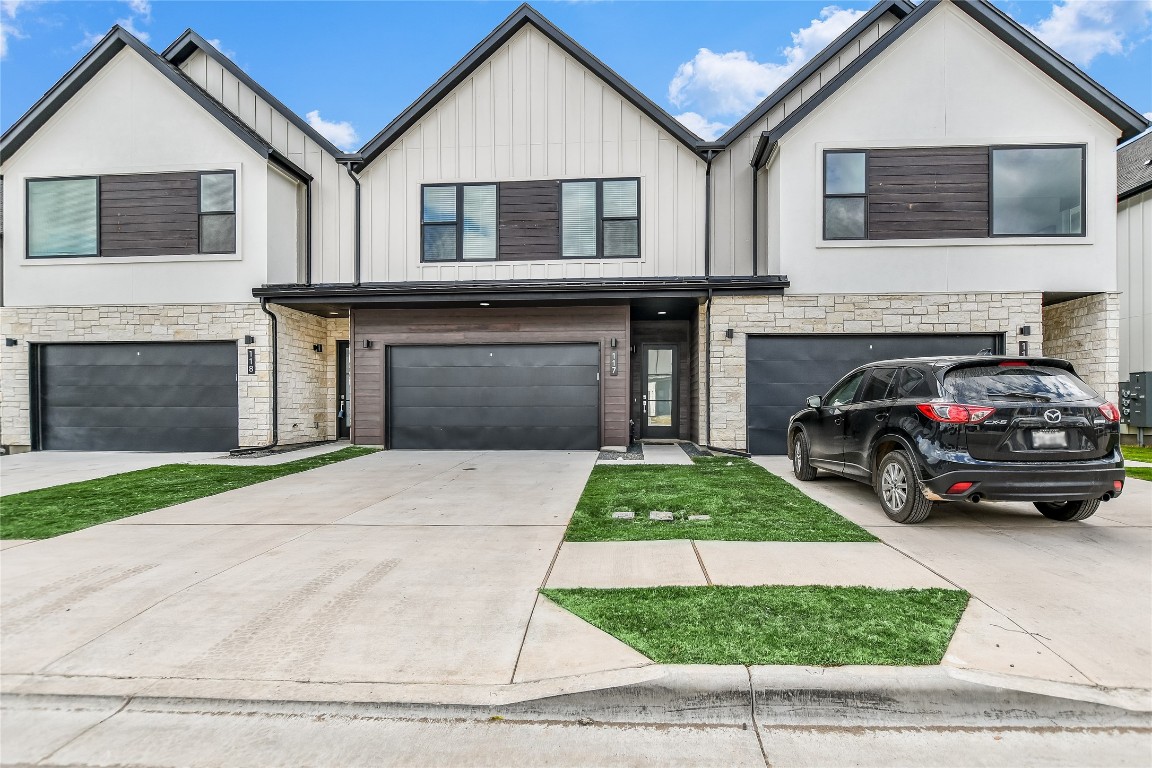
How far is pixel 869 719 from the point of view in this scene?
2.51 m

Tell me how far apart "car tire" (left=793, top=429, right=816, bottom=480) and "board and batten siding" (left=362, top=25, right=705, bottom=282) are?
4.68 m

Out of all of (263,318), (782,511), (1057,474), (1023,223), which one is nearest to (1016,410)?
(1057,474)

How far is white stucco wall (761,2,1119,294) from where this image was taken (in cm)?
999

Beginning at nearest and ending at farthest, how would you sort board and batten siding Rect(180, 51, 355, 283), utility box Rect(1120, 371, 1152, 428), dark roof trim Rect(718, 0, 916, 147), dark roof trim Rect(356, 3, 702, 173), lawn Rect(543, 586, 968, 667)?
1. lawn Rect(543, 586, 968, 667)
2. dark roof trim Rect(356, 3, 702, 173)
3. dark roof trim Rect(718, 0, 916, 147)
4. board and batten siding Rect(180, 51, 355, 283)
5. utility box Rect(1120, 371, 1152, 428)

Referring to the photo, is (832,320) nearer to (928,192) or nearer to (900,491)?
(928,192)

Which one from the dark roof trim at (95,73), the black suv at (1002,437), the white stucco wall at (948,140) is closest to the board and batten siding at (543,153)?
the white stucco wall at (948,140)

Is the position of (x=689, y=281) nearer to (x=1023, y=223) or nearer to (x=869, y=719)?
(x=1023, y=223)

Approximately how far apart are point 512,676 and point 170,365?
484 inches

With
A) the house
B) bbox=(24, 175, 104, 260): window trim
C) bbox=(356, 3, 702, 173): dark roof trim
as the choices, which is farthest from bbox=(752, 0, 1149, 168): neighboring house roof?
bbox=(24, 175, 104, 260): window trim

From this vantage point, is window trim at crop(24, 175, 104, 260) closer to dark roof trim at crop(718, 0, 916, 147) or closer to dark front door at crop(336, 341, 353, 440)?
dark front door at crop(336, 341, 353, 440)

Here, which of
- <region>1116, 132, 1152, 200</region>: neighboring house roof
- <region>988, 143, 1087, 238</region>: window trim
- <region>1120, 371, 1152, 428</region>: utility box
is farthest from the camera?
<region>1116, 132, 1152, 200</region>: neighboring house roof

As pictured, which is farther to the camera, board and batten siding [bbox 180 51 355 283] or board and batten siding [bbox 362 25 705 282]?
board and batten siding [bbox 180 51 355 283]

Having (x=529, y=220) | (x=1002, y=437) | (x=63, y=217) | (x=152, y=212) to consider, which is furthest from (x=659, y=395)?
(x=63, y=217)

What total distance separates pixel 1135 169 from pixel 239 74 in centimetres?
2222
